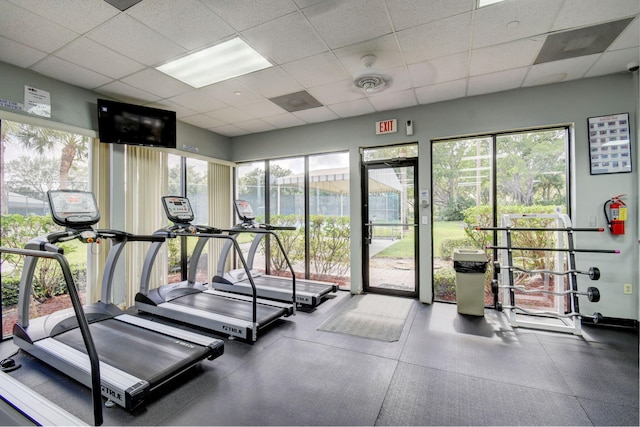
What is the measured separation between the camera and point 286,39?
9.31ft

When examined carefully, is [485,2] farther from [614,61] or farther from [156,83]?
[156,83]

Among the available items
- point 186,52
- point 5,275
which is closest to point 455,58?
point 186,52

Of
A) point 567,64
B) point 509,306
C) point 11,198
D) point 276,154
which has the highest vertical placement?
point 567,64

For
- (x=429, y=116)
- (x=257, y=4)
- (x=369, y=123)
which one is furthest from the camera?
(x=369, y=123)

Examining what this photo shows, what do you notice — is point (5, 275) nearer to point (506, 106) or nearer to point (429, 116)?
point (429, 116)

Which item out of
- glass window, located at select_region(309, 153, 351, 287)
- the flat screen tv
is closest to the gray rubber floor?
glass window, located at select_region(309, 153, 351, 287)

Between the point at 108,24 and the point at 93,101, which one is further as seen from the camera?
the point at 93,101

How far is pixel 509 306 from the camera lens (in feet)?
11.8

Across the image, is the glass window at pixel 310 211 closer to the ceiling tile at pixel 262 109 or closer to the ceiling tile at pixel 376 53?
the ceiling tile at pixel 262 109

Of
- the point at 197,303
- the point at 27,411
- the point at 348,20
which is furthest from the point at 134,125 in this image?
the point at 27,411

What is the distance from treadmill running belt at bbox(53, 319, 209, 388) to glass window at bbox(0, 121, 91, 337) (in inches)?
46.9

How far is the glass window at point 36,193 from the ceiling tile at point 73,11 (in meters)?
1.64

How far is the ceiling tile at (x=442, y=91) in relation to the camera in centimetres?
387

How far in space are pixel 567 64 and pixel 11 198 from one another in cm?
659
